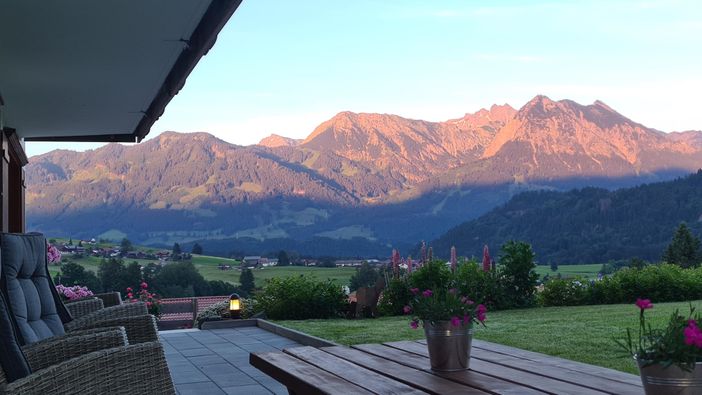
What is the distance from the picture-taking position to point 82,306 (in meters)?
5.15

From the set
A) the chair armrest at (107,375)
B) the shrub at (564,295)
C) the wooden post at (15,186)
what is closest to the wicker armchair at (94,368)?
the chair armrest at (107,375)

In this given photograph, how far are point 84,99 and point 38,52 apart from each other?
67.7 inches

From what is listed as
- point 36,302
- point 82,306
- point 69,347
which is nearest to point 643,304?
point 69,347

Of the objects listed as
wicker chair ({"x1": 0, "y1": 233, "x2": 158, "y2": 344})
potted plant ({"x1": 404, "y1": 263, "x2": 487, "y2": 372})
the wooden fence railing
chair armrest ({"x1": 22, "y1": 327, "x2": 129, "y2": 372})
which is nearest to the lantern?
the wooden fence railing

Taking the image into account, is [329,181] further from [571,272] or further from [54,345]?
[54,345]

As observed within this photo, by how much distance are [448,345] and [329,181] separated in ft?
419

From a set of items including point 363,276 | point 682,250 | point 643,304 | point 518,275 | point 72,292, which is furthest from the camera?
point 682,250

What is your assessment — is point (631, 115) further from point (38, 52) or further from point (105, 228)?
point (38, 52)

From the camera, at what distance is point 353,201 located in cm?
11406

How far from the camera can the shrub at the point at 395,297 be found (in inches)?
399

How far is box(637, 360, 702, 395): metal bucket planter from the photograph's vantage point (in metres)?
1.75

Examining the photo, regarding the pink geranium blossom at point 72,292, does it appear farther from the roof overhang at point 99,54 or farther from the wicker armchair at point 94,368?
the wicker armchair at point 94,368

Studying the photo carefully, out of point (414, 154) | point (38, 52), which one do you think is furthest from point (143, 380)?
point (414, 154)

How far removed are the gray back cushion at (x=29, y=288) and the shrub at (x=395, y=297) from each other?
243 inches
